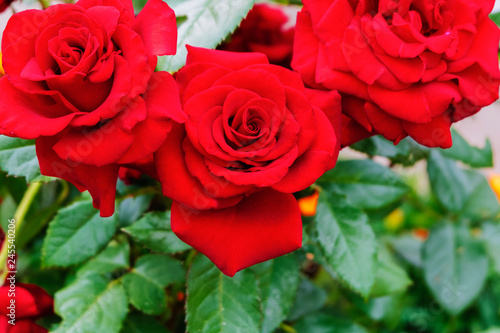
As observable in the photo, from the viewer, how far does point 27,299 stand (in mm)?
444

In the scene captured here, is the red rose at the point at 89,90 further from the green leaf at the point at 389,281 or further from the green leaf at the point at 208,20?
the green leaf at the point at 389,281

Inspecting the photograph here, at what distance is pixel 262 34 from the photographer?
1.91 feet

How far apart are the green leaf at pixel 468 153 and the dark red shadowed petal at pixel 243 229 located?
36 cm

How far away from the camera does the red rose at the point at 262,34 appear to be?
57 cm

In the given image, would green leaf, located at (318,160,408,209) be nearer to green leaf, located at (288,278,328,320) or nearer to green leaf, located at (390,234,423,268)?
green leaf, located at (288,278,328,320)

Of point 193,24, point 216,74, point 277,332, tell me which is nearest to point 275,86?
point 216,74

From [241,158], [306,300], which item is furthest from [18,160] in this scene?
Answer: [306,300]

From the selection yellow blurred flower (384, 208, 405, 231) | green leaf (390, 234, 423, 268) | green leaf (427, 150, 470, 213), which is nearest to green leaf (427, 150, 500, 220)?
green leaf (427, 150, 470, 213)

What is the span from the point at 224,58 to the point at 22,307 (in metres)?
0.30

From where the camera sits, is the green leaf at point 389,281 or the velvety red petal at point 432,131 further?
the green leaf at point 389,281

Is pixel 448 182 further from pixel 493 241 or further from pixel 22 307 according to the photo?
pixel 22 307

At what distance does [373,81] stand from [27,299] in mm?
367

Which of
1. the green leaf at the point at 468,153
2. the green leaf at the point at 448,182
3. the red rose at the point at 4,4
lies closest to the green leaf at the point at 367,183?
the green leaf at the point at 468,153

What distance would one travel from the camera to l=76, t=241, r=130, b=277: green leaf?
0.52m
